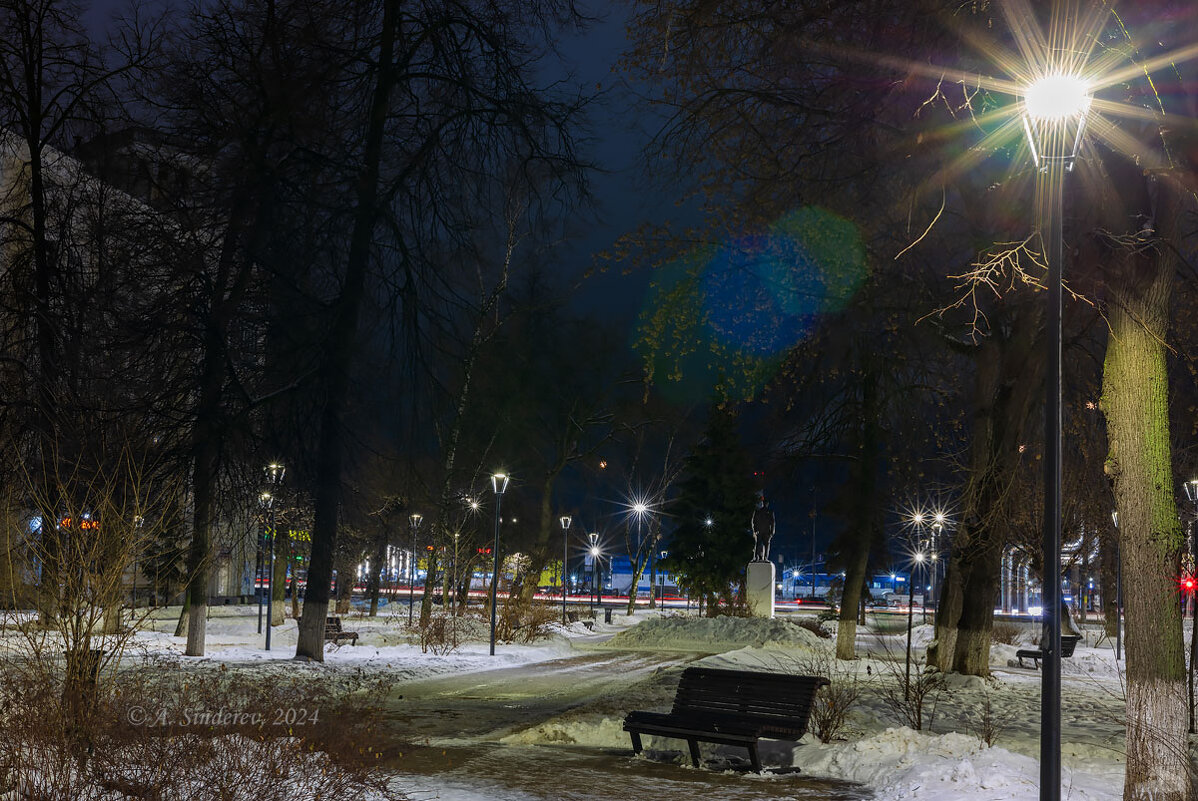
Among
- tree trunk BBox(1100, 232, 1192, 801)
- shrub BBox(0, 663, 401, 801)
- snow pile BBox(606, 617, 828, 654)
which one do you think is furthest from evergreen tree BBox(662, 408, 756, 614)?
shrub BBox(0, 663, 401, 801)

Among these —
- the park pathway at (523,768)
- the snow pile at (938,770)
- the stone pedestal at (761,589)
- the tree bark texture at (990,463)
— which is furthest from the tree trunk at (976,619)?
the stone pedestal at (761,589)

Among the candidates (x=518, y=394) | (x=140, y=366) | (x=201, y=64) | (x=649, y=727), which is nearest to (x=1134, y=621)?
(x=649, y=727)

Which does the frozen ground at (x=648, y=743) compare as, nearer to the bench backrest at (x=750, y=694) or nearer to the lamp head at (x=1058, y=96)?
the bench backrest at (x=750, y=694)

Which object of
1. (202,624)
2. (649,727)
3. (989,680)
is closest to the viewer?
(649,727)

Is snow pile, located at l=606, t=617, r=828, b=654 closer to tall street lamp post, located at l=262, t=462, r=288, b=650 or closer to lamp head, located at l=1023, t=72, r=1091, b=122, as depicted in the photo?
tall street lamp post, located at l=262, t=462, r=288, b=650

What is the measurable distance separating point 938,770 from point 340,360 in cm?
1411

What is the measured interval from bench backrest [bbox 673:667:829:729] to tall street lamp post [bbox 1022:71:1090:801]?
3.80 metres

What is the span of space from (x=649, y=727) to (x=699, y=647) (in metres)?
22.6

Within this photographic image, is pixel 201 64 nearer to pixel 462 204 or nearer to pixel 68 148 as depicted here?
pixel 68 148

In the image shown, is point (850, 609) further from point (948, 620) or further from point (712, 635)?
point (712, 635)

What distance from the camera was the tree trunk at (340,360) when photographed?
20.9 meters

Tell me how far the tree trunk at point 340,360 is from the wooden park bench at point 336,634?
165 inches

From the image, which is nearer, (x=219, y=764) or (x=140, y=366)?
(x=219, y=764)

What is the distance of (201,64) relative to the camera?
19.8m
